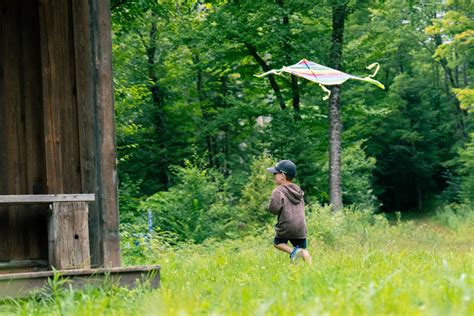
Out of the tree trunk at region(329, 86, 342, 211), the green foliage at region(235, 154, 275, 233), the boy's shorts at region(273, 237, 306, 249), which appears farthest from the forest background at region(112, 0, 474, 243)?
the boy's shorts at region(273, 237, 306, 249)

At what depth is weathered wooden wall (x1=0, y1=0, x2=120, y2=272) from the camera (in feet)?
24.9

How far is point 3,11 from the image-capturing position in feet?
27.0

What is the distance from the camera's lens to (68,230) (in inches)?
283

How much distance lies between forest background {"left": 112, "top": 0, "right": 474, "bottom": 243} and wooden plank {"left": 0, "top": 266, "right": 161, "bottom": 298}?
995 centimetres

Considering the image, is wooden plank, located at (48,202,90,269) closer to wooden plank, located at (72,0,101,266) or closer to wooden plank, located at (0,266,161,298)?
wooden plank, located at (0,266,161,298)

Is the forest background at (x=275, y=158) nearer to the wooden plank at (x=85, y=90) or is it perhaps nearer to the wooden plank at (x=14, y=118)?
the wooden plank at (x=85, y=90)

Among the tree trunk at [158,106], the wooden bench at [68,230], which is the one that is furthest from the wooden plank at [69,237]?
the tree trunk at [158,106]

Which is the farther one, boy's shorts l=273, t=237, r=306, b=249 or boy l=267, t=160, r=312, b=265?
boy's shorts l=273, t=237, r=306, b=249

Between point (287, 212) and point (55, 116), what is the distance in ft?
10.9

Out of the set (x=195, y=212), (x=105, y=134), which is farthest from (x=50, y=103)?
(x=195, y=212)

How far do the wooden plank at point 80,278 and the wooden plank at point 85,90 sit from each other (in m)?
1.00

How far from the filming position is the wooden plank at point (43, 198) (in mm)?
7016

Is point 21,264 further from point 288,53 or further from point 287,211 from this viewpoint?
point 288,53

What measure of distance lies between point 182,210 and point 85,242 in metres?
15.3
